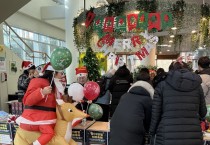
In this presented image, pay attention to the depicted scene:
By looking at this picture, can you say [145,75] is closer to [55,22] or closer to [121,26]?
[121,26]

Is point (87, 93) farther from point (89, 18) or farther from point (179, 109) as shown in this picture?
point (89, 18)

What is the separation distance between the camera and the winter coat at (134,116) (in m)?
2.08

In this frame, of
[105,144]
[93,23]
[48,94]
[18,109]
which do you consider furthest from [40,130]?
[93,23]

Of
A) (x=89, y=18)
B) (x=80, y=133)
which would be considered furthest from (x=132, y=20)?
(x=80, y=133)

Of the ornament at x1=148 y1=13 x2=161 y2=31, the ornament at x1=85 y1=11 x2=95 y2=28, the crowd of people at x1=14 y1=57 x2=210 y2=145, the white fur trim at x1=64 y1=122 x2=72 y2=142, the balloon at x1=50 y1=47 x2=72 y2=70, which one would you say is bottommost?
the white fur trim at x1=64 y1=122 x2=72 y2=142

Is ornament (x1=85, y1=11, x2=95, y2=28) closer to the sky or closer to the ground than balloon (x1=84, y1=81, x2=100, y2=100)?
closer to the sky

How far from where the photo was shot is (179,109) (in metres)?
1.95

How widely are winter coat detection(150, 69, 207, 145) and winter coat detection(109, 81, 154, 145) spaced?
0.39ft

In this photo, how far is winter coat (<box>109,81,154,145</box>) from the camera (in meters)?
2.08

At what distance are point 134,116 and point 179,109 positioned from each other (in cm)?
39

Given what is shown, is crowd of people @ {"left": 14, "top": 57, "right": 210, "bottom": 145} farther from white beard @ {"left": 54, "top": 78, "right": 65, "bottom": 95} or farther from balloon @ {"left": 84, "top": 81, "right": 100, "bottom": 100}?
balloon @ {"left": 84, "top": 81, "right": 100, "bottom": 100}

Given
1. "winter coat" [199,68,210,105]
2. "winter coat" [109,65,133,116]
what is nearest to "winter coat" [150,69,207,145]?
"winter coat" [199,68,210,105]

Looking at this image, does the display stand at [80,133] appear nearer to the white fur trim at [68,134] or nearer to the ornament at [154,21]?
the white fur trim at [68,134]

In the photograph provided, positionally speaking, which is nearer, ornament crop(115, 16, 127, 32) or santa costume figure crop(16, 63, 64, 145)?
santa costume figure crop(16, 63, 64, 145)
